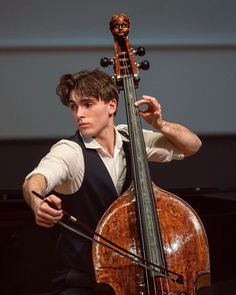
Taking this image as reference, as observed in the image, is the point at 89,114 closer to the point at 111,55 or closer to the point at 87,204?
the point at 87,204

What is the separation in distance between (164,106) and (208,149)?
0.37 m

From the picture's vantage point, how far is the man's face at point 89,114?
1.50m

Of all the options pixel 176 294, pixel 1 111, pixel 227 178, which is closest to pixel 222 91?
pixel 227 178

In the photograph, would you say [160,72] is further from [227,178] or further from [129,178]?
[129,178]

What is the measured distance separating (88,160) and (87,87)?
240 millimetres

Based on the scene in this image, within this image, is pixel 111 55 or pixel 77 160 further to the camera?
pixel 111 55

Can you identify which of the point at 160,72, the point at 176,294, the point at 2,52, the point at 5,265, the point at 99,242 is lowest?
the point at 5,265

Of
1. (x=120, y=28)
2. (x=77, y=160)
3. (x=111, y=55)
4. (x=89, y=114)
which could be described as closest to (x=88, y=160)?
(x=77, y=160)

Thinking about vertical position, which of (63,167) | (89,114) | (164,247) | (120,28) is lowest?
(164,247)

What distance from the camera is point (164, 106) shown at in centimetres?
276

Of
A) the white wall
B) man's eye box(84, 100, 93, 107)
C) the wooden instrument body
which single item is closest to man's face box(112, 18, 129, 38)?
man's eye box(84, 100, 93, 107)

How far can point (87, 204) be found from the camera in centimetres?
149

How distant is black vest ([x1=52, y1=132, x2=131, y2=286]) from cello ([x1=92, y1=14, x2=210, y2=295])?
0.51 feet

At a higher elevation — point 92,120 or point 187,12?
point 187,12
